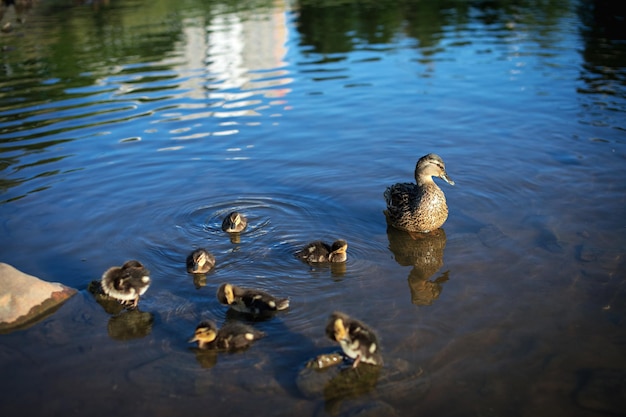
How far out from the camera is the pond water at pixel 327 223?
4875mm

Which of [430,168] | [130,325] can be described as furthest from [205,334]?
[430,168]

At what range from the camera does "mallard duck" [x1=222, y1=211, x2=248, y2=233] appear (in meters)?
7.18

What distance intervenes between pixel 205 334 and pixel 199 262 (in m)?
1.27

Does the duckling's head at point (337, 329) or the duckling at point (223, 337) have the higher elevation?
the duckling's head at point (337, 329)

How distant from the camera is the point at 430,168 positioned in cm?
764

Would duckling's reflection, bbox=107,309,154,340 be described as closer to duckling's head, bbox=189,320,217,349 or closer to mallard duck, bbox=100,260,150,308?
mallard duck, bbox=100,260,150,308

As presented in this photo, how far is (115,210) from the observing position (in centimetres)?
816

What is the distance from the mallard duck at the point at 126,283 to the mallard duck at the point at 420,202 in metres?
3.04

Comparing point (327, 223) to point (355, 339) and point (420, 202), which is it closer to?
point (420, 202)

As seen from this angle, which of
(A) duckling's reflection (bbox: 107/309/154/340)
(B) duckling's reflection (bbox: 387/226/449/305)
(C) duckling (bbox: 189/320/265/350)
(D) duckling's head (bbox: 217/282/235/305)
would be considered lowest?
(B) duckling's reflection (bbox: 387/226/449/305)

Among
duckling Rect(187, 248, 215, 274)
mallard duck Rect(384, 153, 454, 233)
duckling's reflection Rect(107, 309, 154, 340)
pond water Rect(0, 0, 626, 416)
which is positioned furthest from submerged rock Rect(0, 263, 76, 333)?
mallard duck Rect(384, 153, 454, 233)

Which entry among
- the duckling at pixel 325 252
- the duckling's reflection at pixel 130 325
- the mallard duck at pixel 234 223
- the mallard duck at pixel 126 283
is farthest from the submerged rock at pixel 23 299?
the duckling at pixel 325 252

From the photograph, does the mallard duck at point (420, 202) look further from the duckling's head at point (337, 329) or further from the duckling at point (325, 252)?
the duckling's head at point (337, 329)

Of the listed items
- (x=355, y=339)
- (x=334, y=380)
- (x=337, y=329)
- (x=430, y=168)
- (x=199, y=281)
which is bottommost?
(x=334, y=380)
